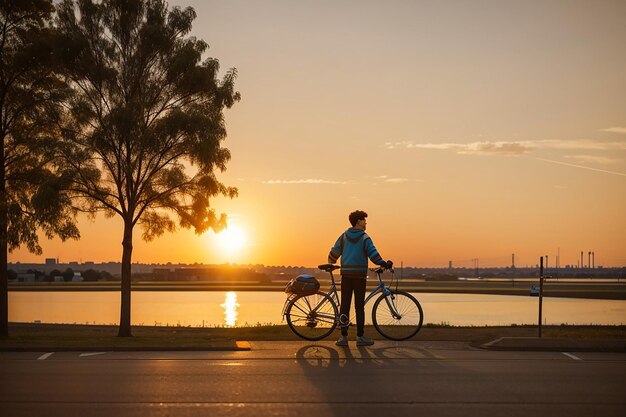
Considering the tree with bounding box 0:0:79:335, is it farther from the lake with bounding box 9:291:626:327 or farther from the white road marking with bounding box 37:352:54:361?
the white road marking with bounding box 37:352:54:361

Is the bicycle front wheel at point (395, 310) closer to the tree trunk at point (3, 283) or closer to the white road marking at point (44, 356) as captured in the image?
the white road marking at point (44, 356)

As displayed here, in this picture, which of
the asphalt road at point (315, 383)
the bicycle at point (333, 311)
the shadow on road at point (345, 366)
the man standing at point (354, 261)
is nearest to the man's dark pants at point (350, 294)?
the man standing at point (354, 261)

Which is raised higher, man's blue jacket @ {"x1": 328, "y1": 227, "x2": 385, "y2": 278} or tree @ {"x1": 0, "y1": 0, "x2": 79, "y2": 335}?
tree @ {"x1": 0, "y1": 0, "x2": 79, "y2": 335}

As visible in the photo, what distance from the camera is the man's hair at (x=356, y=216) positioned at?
13719 millimetres

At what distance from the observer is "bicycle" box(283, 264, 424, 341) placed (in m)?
13.5

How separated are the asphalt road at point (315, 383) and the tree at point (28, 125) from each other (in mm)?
12127

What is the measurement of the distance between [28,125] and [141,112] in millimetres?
3694

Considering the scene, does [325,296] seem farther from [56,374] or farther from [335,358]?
[56,374]

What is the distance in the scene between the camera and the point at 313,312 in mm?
13750

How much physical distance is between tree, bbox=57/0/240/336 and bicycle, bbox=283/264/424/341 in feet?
40.6

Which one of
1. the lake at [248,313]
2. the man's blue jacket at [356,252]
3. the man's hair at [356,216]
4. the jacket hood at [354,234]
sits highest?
the man's hair at [356,216]

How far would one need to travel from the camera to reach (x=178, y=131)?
83.1 ft

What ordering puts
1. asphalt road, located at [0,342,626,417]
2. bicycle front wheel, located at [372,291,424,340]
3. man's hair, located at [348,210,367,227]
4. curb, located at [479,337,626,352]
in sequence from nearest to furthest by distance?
asphalt road, located at [0,342,626,417], curb, located at [479,337,626,352], bicycle front wheel, located at [372,291,424,340], man's hair, located at [348,210,367,227]

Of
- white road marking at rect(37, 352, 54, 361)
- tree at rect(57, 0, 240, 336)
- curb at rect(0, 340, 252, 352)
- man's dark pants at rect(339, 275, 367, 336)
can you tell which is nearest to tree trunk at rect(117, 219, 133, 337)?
tree at rect(57, 0, 240, 336)
